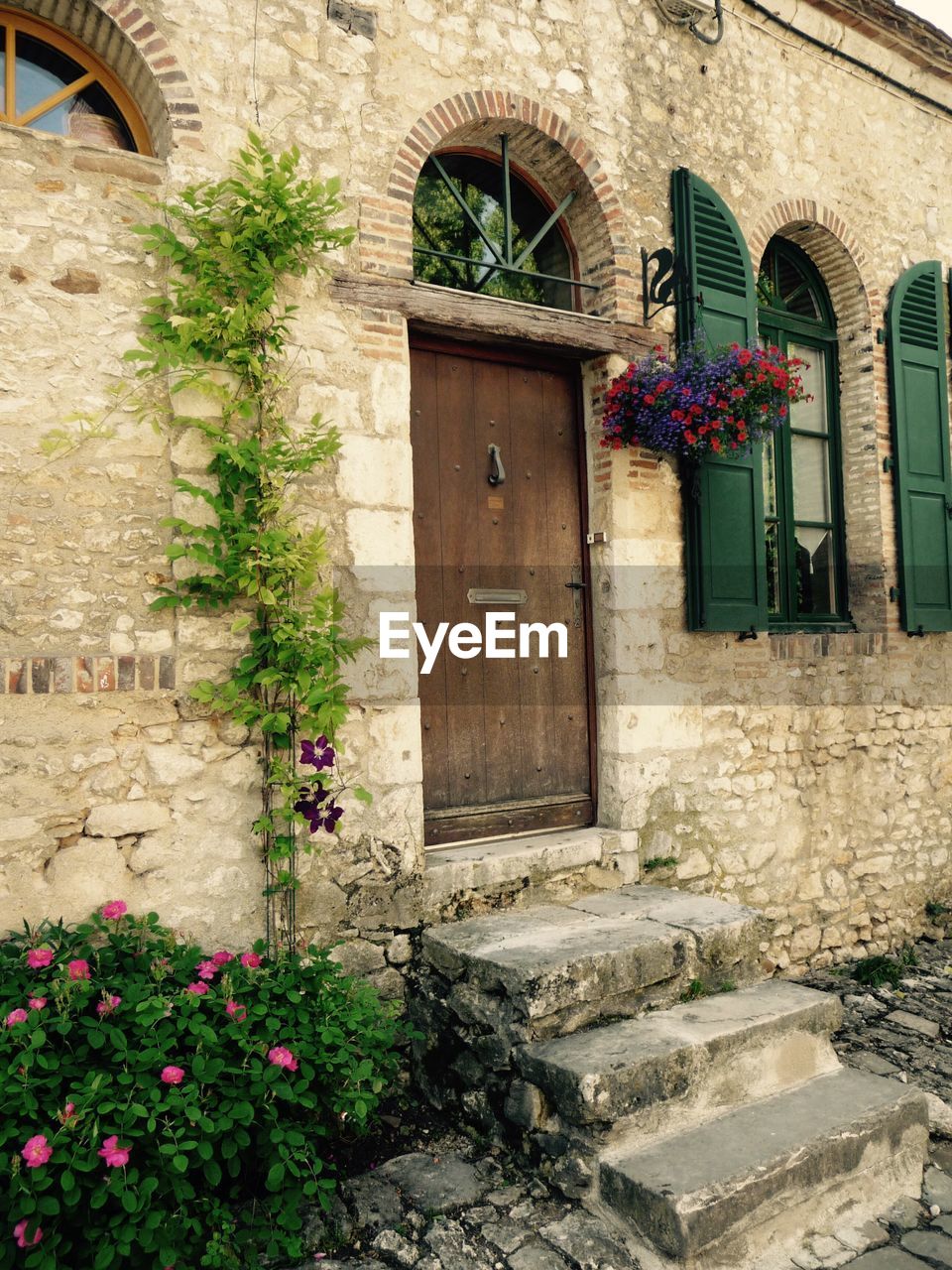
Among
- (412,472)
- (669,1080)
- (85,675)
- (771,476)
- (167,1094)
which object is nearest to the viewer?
(167,1094)

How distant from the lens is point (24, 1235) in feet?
7.55

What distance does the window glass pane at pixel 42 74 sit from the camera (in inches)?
131

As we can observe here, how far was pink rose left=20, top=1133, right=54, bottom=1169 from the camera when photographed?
7.54 feet

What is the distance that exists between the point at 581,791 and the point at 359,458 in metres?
1.88

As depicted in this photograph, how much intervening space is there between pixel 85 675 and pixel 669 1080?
224cm

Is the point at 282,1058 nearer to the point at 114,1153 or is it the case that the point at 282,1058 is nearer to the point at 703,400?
the point at 114,1153

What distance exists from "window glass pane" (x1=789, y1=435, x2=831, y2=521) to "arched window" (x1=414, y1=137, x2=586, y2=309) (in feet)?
6.03

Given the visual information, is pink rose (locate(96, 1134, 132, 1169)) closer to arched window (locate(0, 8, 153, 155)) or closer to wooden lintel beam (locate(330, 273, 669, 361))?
wooden lintel beam (locate(330, 273, 669, 361))

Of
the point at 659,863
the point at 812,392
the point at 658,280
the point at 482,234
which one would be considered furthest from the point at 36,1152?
the point at 812,392

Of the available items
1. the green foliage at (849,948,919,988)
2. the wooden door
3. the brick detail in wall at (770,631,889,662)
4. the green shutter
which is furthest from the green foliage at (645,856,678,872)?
the green shutter

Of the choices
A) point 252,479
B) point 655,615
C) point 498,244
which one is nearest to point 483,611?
point 655,615

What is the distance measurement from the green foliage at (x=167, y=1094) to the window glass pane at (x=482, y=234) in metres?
Result: 2.99

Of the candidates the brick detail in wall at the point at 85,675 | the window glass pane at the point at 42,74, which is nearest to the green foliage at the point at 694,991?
the brick detail in wall at the point at 85,675

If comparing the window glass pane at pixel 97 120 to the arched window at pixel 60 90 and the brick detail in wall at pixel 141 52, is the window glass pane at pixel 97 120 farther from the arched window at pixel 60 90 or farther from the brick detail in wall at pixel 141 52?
the brick detail in wall at pixel 141 52
